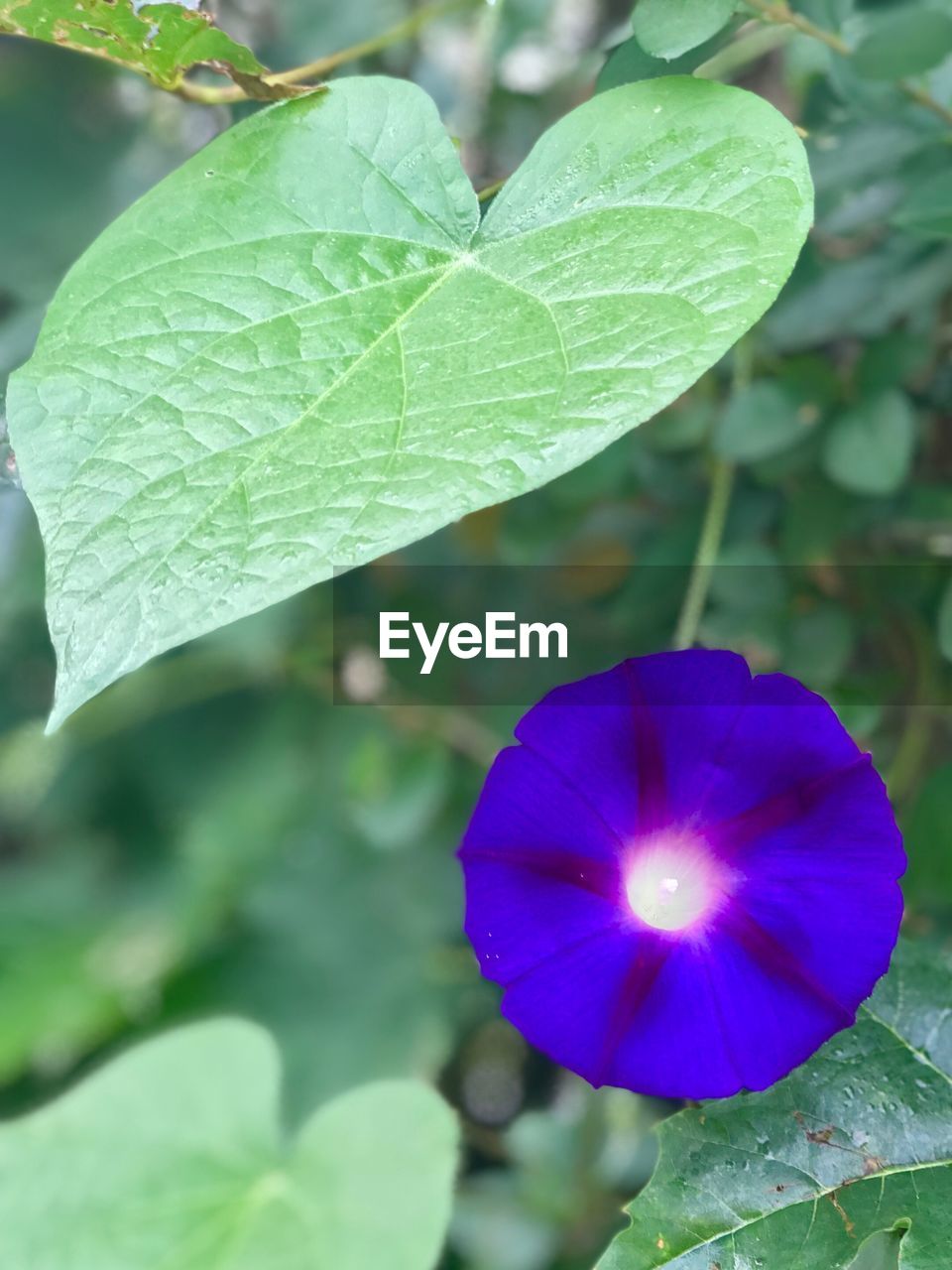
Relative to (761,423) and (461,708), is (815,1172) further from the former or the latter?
(461,708)

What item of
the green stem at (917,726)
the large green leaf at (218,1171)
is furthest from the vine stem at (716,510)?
the large green leaf at (218,1171)

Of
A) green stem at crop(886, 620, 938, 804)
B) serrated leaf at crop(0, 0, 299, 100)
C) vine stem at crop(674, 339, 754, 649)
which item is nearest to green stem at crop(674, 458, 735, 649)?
vine stem at crop(674, 339, 754, 649)

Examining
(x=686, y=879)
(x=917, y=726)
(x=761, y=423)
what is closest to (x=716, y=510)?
(x=761, y=423)

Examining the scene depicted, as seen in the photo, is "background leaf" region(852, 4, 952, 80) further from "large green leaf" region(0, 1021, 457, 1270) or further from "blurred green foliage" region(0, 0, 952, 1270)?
"large green leaf" region(0, 1021, 457, 1270)

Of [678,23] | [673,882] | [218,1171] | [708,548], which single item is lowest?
[218,1171]

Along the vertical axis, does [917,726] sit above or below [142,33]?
below

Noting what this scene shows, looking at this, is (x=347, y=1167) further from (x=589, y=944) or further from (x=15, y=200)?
(x=15, y=200)
